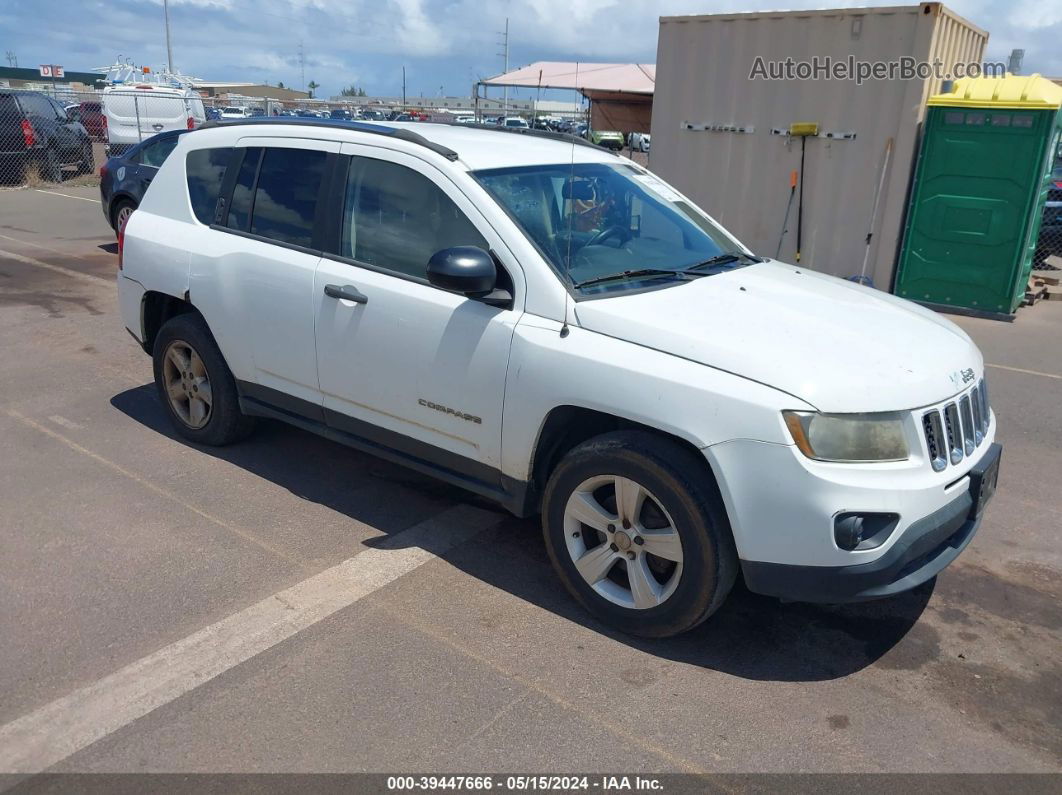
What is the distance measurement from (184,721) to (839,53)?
32.7 feet

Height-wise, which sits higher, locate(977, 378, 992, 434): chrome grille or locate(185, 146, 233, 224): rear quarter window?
locate(185, 146, 233, 224): rear quarter window

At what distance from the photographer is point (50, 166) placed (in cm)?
1950

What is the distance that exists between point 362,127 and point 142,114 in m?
17.6

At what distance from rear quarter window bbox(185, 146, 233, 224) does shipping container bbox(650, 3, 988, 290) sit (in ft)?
25.3

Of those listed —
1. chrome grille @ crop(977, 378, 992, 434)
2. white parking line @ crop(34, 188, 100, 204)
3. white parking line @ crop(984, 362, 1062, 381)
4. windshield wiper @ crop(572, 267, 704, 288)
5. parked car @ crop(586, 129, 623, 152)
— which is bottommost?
white parking line @ crop(984, 362, 1062, 381)

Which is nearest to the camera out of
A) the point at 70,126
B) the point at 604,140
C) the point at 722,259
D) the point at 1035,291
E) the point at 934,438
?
the point at 934,438

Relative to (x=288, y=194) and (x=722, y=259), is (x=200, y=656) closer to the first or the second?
(x=288, y=194)

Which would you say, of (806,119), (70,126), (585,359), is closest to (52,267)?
(806,119)

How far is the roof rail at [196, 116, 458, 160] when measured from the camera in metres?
4.06

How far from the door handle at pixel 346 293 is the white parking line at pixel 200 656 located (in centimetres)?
117

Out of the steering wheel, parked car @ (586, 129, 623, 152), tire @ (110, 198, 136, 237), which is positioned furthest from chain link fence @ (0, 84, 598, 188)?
the steering wheel

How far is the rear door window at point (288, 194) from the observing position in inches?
177

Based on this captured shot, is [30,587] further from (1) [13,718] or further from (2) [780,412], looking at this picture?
(2) [780,412]

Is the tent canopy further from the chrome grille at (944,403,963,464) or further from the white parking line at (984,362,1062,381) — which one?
the chrome grille at (944,403,963,464)
